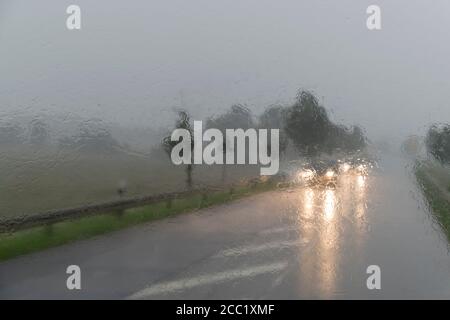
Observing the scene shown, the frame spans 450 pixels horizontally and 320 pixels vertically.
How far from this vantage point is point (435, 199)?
12227 mm

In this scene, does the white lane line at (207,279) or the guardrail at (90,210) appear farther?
the guardrail at (90,210)

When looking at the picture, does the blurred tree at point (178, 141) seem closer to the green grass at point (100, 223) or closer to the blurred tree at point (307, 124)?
the green grass at point (100, 223)

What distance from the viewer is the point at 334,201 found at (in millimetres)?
11797

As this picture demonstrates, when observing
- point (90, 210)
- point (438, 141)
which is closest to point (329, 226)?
point (438, 141)

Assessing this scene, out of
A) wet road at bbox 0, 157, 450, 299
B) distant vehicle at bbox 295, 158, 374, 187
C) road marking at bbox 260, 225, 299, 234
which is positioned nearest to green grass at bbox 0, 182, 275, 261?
wet road at bbox 0, 157, 450, 299

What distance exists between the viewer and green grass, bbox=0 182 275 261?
8.59 m

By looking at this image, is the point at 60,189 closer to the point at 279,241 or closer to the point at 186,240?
the point at 186,240

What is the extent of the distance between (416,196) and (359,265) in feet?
15.9

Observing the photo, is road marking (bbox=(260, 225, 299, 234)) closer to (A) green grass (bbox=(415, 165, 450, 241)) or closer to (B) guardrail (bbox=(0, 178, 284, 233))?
(B) guardrail (bbox=(0, 178, 284, 233))

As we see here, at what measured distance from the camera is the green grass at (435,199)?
11.3 m

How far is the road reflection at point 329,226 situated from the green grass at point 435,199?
6.32 feet

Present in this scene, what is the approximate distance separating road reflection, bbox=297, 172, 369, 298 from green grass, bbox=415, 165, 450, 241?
193 cm

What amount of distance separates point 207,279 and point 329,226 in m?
4.30

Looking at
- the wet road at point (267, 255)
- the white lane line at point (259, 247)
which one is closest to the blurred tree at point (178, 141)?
the wet road at point (267, 255)
